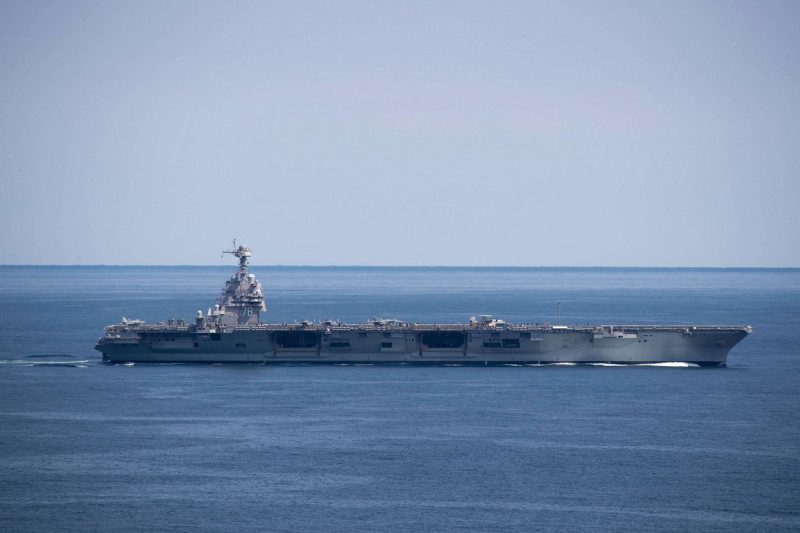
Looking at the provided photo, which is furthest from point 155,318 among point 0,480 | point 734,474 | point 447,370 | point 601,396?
point 734,474

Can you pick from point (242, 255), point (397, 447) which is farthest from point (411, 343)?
point (397, 447)

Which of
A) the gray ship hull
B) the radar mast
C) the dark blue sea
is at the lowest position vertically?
the dark blue sea

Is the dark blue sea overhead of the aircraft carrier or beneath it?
beneath

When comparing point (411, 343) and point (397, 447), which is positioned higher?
point (411, 343)

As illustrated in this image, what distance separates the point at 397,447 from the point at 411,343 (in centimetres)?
2782

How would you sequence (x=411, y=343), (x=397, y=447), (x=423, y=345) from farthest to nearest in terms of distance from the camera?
(x=423, y=345) → (x=411, y=343) → (x=397, y=447)

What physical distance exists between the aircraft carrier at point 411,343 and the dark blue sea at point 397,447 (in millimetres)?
1147

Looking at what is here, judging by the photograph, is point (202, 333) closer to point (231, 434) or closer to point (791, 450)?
point (231, 434)

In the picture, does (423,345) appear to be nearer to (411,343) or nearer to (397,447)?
(411,343)

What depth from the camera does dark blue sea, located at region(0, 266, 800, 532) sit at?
130 ft

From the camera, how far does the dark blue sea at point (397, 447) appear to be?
39.7 m

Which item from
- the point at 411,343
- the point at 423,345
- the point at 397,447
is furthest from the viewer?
the point at 423,345

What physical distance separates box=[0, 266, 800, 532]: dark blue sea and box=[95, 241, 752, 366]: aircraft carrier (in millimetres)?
1147

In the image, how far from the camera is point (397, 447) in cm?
4953
